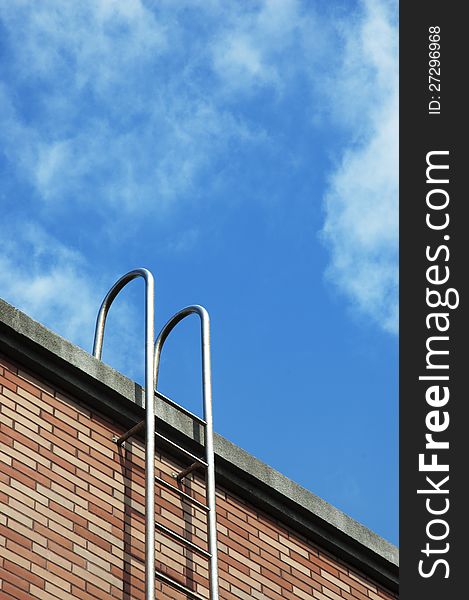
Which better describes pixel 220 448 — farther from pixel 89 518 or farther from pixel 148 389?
pixel 89 518

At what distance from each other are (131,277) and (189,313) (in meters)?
0.54

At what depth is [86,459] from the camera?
25.5ft

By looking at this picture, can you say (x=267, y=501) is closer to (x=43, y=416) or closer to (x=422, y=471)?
(x=422, y=471)

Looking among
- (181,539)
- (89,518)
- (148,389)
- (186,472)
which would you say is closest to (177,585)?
(181,539)

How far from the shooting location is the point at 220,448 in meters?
8.62

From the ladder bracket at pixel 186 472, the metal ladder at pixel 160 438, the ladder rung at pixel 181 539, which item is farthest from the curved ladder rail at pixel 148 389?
the ladder bracket at pixel 186 472

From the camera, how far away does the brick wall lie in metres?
7.09

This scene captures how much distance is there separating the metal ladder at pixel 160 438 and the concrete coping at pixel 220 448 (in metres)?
0.19

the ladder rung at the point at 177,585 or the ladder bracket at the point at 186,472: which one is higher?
the ladder bracket at the point at 186,472

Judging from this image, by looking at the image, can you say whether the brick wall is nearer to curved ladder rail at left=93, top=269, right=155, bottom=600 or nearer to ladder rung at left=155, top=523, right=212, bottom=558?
ladder rung at left=155, top=523, right=212, bottom=558

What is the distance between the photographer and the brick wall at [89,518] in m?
7.09

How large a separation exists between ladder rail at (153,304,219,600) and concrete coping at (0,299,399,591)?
24cm

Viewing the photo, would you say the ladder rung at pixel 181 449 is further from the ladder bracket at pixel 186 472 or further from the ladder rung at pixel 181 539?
the ladder rung at pixel 181 539

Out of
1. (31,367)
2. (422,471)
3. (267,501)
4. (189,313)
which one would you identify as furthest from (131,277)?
(422,471)
